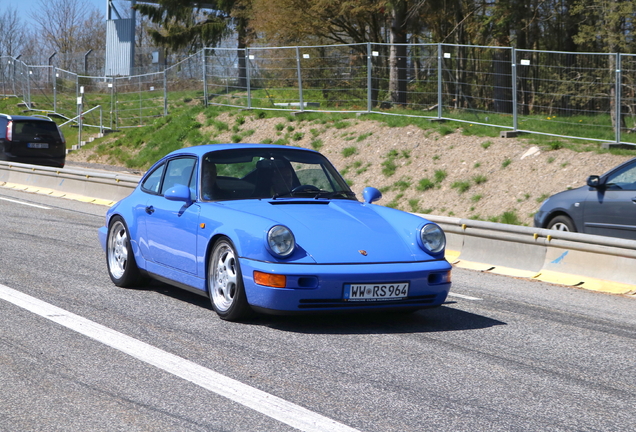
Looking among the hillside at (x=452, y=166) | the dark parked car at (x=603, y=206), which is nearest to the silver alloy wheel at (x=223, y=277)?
the dark parked car at (x=603, y=206)

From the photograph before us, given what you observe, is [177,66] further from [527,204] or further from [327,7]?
[527,204]

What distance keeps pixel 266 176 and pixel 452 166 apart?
10505 mm

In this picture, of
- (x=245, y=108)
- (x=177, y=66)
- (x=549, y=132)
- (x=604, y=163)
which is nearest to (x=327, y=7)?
(x=177, y=66)

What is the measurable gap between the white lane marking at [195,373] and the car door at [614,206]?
249 inches

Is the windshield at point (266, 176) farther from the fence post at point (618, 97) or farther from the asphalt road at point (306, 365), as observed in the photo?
the fence post at point (618, 97)

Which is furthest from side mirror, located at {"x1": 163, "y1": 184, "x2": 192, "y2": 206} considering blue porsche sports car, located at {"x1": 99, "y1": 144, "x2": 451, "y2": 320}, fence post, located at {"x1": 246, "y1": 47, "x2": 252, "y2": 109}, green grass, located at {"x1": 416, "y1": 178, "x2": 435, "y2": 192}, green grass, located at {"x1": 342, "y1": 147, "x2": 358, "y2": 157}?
fence post, located at {"x1": 246, "y1": 47, "x2": 252, "y2": 109}

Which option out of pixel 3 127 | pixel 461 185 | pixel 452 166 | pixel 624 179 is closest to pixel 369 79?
pixel 452 166

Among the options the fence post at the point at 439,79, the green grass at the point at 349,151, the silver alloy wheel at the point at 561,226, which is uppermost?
the fence post at the point at 439,79

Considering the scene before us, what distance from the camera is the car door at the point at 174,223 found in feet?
22.7

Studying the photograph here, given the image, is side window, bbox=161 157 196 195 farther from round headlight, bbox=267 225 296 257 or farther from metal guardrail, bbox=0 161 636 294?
metal guardrail, bbox=0 161 636 294

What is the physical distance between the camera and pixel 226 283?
21.2 feet

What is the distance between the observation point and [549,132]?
17219 mm

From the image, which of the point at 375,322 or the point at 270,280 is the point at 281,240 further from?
the point at 375,322

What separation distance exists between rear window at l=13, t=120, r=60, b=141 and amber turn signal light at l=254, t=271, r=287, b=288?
1955 cm
